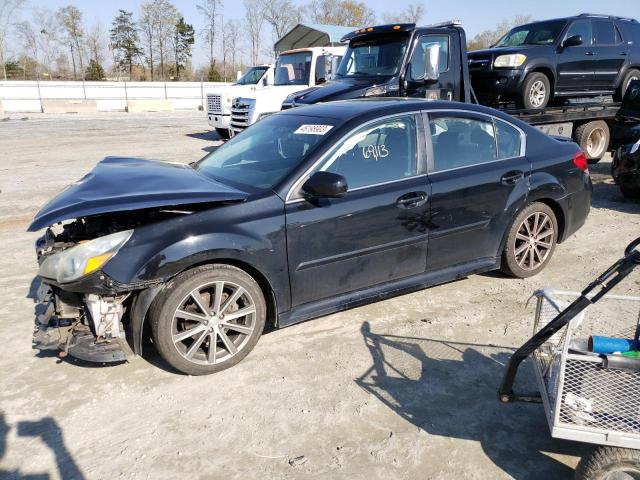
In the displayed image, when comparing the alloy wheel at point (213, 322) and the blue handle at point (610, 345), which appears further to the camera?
the alloy wheel at point (213, 322)

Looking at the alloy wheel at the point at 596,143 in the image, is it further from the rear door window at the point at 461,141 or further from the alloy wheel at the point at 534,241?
the rear door window at the point at 461,141

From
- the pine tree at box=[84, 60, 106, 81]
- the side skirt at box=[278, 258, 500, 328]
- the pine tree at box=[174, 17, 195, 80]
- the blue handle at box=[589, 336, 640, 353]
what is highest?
the pine tree at box=[174, 17, 195, 80]

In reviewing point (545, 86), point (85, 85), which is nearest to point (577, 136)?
point (545, 86)

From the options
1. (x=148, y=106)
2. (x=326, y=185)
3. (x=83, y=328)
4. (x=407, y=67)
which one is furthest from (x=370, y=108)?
(x=148, y=106)

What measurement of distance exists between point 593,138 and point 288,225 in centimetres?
947

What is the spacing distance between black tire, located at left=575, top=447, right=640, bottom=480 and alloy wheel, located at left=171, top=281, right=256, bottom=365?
2060mm

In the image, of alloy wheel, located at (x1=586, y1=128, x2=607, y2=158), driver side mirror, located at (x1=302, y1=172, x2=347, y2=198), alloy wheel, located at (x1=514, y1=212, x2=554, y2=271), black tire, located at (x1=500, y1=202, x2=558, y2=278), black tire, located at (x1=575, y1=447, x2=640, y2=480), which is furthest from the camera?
alloy wheel, located at (x1=586, y1=128, x2=607, y2=158)

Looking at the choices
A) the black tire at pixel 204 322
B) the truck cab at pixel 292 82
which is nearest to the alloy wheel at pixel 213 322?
the black tire at pixel 204 322

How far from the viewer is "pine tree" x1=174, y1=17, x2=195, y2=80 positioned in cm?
6344

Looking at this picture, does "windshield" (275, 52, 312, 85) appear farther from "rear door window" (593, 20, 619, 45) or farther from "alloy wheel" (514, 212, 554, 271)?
"alloy wheel" (514, 212, 554, 271)

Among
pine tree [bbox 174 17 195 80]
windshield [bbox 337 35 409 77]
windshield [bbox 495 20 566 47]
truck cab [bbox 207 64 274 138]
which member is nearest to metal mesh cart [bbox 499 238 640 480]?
windshield [bbox 337 35 409 77]

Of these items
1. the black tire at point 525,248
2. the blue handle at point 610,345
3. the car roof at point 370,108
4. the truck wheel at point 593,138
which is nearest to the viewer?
the blue handle at point 610,345

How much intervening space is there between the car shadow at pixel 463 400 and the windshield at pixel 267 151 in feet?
4.62

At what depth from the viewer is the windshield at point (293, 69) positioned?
1314 centimetres
